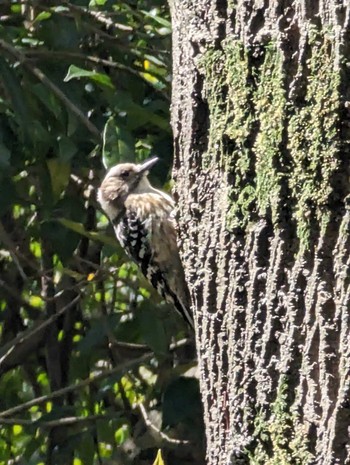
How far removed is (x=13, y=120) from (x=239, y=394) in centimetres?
199

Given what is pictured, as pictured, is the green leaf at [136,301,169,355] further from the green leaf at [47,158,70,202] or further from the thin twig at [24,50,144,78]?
the thin twig at [24,50,144,78]

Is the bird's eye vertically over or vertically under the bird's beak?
under

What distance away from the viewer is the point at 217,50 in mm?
2395

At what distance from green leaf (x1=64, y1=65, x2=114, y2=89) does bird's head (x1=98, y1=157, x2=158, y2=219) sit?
0.62 metres

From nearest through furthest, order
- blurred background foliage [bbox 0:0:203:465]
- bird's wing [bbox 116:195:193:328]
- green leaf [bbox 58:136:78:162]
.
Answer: green leaf [bbox 58:136:78:162]
blurred background foliage [bbox 0:0:203:465]
bird's wing [bbox 116:195:193:328]

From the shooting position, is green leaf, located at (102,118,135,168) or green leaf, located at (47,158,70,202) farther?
green leaf, located at (47,158,70,202)

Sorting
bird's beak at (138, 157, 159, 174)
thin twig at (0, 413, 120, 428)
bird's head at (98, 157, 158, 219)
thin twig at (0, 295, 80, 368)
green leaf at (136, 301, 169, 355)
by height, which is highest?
bird's beak at (138, 157, 159, 174)

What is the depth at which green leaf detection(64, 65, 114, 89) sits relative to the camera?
3.73 metres

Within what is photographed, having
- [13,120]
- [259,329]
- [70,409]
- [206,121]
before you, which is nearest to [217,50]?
[206,121]

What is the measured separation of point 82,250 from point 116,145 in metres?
1.46

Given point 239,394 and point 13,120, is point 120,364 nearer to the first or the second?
point 13,120

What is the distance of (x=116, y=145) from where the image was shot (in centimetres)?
375

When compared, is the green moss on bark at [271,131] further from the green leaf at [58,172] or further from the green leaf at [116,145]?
the green leaf at [58,172]

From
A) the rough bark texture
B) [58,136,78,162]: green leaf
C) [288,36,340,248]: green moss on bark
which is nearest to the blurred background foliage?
[58,136,78,162]: green leaf
